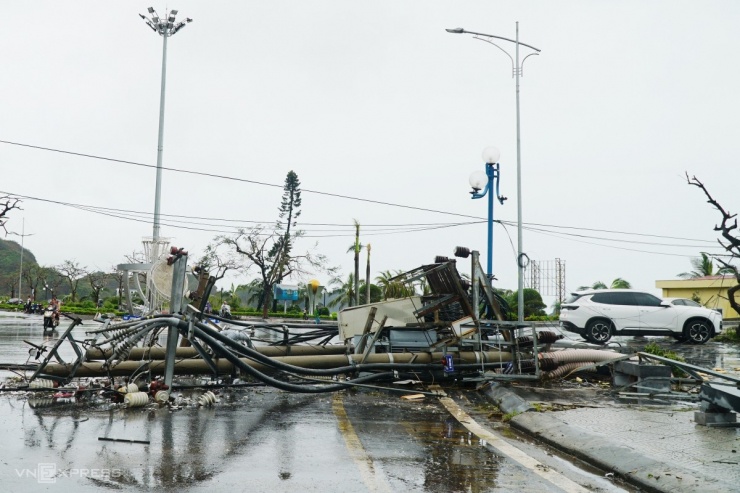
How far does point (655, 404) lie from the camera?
9.63 meters

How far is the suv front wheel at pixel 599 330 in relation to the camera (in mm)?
23281

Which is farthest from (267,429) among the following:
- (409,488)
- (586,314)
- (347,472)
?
(586,314)

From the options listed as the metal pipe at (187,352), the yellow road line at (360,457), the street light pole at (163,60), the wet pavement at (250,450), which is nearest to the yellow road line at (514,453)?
the wet pavement at (250,450)

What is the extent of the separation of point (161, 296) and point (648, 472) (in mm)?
16308

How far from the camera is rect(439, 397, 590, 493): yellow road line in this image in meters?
5.61

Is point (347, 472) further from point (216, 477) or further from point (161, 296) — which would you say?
point (161, 296)

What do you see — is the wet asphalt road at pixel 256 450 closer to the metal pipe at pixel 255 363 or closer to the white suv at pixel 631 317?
the metal pipe at pixel 255 363

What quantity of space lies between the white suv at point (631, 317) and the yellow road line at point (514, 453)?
14843mm

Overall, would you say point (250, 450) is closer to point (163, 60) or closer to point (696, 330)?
point (696, 330)

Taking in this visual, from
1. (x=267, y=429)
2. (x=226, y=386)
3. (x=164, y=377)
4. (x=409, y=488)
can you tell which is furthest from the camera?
(x=226, y=386)

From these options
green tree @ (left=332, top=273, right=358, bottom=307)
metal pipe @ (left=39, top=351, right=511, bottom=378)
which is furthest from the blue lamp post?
green tree @ (left=332, top=273, right=358, bottom=307)

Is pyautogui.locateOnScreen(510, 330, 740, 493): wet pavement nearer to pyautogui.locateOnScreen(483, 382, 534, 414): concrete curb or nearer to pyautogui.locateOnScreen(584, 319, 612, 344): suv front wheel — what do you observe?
pyautogui.locateOnScreen(483, 382, 534, 414): concrete curb

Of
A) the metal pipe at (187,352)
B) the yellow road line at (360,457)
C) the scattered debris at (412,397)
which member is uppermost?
the metal pipe at (187,352)

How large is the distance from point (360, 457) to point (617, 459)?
229cm
